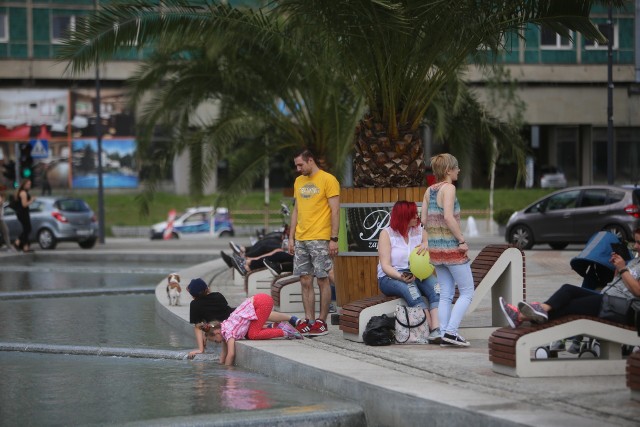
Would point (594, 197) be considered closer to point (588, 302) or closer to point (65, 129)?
point (588, 302)

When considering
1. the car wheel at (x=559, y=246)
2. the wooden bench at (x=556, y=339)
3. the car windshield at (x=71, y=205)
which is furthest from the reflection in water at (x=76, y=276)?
the wooden bench at (x=556, y=339)

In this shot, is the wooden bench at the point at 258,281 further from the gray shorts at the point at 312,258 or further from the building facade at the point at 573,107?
the building facade at the point at 573,107

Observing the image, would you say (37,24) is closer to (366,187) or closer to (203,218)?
(203,218)

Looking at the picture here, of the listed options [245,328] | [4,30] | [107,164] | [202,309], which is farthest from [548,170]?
[245,328]

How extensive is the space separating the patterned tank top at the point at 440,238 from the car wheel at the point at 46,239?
2399cm

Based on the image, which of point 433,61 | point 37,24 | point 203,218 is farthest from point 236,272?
point 37,24

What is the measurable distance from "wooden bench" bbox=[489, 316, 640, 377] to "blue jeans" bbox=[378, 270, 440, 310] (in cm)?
207

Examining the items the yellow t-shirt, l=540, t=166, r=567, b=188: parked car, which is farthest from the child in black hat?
l=540, t=166, r=567, b=188: parked car

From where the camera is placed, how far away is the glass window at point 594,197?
28828 millimetres

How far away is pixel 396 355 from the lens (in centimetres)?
979

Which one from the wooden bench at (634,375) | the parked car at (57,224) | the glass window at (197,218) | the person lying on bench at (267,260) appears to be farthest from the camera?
the glass window at (197,218)

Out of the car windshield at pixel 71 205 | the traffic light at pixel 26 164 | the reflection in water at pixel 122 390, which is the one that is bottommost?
the reflection in water at pixel 122 390

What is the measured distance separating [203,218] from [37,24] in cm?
1634

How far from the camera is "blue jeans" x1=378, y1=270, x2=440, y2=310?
1077cm
